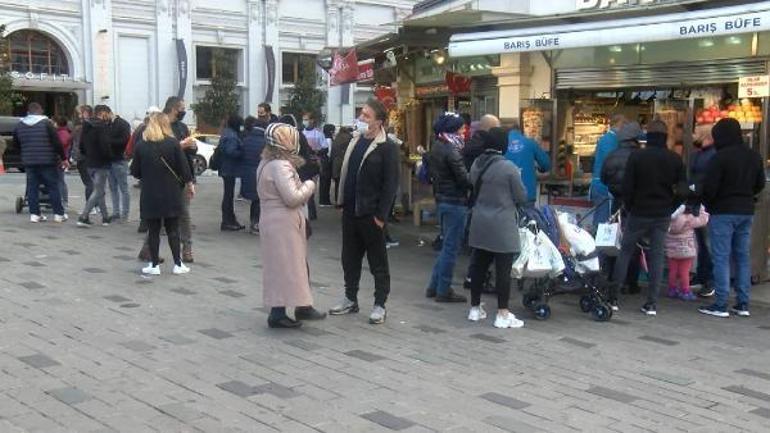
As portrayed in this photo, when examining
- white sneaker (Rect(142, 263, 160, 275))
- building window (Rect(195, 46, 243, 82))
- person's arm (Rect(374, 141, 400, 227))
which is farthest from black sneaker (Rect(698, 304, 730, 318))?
building window (Rect(195, 46, 243, 82))

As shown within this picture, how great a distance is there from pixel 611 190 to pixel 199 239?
18.2ft

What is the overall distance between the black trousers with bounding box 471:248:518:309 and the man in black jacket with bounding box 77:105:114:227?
6.68m

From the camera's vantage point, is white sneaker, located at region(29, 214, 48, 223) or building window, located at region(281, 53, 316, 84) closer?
white sneaker, located at region(29, 214, 48, 223)

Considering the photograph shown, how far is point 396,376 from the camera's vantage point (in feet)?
16.7

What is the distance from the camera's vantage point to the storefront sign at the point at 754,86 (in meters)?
8.52

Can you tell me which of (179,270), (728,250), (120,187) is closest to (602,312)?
(728,250)

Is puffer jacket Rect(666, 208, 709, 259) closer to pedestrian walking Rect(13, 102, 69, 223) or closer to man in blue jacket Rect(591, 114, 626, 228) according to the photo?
man in blue jacket Rect(591, 114, 626, 228)

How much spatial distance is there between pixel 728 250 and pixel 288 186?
3.84 meters

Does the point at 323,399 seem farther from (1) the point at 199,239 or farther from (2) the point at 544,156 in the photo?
(1) the point at 199,239

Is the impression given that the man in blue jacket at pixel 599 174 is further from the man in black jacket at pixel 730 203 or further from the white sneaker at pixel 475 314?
the white sneaker at pixel 475 314

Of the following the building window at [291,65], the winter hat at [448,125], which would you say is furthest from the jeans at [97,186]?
the building window at [291,65]

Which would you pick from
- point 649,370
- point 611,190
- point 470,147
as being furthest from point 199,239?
point 649,370

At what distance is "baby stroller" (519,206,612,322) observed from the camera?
6762 millimetres

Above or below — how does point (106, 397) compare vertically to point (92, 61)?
below
